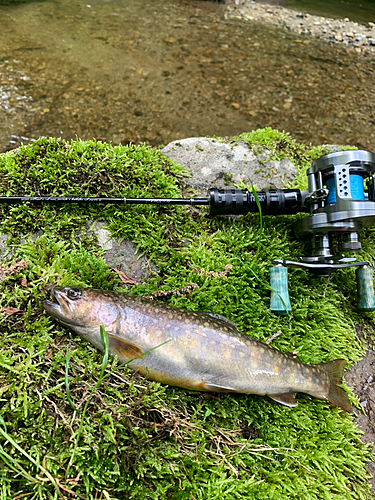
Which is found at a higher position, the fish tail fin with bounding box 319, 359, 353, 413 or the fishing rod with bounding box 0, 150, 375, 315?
the fishing rod with bounding box 0, 150, 375, 315

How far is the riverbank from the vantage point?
9789 millimetres

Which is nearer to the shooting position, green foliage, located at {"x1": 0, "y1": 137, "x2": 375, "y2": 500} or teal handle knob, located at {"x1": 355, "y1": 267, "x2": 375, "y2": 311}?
green foliage, located at {"x1": 0, "y1": 137, "x2": 375, "y2": 500}

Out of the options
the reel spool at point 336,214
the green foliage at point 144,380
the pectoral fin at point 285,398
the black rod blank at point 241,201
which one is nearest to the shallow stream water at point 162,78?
the green foliage at point 144,380

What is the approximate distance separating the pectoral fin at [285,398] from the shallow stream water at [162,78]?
458 cm

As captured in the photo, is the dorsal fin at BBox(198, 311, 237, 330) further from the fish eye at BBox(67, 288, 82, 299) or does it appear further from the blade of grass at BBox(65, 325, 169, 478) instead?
the fish eye at BBox(67, 288, 82, 299)

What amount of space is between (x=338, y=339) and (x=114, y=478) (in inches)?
94.0

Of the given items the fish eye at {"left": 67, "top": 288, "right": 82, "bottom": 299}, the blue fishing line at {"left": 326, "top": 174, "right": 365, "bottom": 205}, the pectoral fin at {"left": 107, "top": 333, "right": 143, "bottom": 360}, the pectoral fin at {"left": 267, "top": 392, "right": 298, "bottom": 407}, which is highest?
the blue fishing line at {"left": 326, "top": 174, "right": 365, "bottom": 205}

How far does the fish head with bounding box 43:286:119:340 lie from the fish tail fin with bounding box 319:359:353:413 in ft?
6.15

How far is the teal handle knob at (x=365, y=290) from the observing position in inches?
146

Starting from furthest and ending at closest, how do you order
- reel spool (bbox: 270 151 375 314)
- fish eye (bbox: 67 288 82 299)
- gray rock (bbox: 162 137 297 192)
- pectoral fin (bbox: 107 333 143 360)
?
gray rock (bbox: 162 137 297 192) → reel spool (bbox: 270 151 375 314) → fish eye (bbox: 67 288 82 299) → pectoral fin (bbox: 107 333 143 360)

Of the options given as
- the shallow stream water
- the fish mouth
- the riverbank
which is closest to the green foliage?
the fish mouth

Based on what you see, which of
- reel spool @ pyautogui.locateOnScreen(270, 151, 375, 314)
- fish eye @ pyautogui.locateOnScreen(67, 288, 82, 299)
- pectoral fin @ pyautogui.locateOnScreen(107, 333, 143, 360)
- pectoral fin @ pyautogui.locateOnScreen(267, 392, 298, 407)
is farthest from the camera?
reel spool @ pyautogui.locateOnScreen(270, 151, 375, 314)

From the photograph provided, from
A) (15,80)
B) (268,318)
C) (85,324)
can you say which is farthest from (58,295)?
(15,80)

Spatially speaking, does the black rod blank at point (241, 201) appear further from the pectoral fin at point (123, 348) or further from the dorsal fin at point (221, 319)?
the pectoral fin at point (123, 348)
